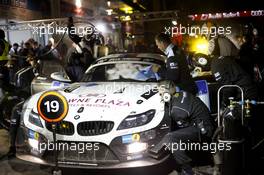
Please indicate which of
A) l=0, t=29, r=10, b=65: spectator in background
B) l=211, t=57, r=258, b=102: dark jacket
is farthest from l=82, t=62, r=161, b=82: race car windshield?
l=0, t=29, r=10, b=65: spectator in background

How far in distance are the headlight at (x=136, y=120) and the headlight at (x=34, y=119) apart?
48.1 inches

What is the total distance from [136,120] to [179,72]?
1235mm

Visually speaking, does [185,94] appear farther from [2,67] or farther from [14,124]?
[2,67]

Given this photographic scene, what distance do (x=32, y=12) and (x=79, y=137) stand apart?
48.5 feet

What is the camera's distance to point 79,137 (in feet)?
15.8

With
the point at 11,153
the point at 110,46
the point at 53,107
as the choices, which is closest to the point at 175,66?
the point at 53,107

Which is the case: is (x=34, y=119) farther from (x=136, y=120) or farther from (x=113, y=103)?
(x=136, y=120)

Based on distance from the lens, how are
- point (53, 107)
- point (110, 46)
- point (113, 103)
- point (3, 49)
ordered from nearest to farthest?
1. point (53, 107)
2. point (113, 103)
3. point (3, 49)
4. point (110, 46)

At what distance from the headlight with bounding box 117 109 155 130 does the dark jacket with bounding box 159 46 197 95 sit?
0.90m

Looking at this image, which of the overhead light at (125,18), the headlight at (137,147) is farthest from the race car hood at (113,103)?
the overhead light at (125,18)

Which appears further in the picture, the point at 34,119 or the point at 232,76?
the point at 232,76

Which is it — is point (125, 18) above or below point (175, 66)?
above

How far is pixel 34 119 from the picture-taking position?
17.3 ft

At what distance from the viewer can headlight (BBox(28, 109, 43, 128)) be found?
5186mm
